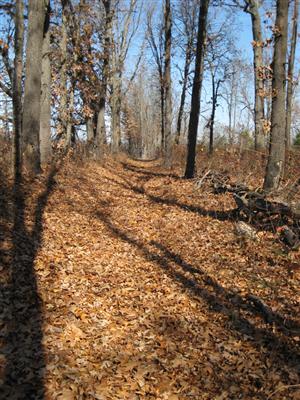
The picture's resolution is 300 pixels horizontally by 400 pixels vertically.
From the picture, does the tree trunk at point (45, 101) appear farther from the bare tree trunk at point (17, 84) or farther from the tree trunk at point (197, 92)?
the tree trunk at point (197, 92)

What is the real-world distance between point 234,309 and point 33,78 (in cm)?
850

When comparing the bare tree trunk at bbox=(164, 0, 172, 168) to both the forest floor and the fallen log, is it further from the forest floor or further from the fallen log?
the forest floor

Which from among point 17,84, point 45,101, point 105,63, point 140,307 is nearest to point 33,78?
point 17,84

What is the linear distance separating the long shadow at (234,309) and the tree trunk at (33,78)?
459 cm

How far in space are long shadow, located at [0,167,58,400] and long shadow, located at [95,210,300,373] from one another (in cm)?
233

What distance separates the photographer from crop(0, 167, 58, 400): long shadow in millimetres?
3693

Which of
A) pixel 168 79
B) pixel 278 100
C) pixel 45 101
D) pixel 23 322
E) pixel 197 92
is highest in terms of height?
pixel 168 79

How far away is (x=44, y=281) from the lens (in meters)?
5.57

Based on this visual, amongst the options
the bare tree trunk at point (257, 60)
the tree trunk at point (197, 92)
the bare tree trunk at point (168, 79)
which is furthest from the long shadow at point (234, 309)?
the bare tree trunk at point (168, 79)

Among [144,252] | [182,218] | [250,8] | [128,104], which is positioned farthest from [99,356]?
[128,104]

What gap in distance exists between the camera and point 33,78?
10.3 m

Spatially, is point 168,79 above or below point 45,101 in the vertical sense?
above

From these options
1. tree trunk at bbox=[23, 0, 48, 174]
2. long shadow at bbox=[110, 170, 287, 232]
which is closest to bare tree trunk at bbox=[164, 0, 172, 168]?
long shadow at bbox=[110, 170, 287, 232]

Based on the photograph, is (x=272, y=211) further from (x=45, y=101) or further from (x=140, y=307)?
(x=45, y=101)
